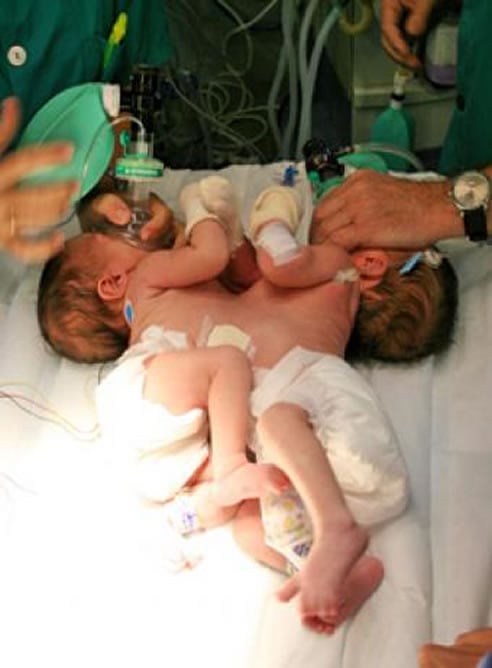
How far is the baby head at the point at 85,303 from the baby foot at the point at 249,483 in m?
0.37

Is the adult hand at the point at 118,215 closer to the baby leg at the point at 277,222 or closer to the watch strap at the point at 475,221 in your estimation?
the baby leg at the point at 277,222

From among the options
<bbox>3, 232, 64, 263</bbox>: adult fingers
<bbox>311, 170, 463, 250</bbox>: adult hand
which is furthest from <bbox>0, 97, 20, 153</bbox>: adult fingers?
<bbox>311, 170, 463, 250</bbox>: adult hand

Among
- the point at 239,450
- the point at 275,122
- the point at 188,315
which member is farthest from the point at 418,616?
the point at 275,122

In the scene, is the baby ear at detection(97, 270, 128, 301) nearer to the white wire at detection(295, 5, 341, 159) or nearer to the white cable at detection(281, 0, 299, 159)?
the white wire at detection(295, 5, 341, 159)

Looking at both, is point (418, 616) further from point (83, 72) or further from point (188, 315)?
point (83, 72)

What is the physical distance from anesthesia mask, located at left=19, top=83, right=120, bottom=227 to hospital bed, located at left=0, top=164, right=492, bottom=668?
0.32 m

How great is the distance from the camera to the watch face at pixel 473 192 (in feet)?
5.18

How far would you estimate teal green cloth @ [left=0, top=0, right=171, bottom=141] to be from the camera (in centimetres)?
160

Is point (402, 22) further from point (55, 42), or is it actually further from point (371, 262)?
point (55, 42)

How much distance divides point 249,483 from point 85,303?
0.46m

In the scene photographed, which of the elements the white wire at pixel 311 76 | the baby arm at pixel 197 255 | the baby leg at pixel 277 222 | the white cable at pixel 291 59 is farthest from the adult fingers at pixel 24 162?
the white cable at pixel 291 59

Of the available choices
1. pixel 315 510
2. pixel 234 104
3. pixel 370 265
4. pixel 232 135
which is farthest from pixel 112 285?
pixel 234 104

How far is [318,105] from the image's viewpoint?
2643 mm

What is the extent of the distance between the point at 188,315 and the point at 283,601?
0.48 metres
